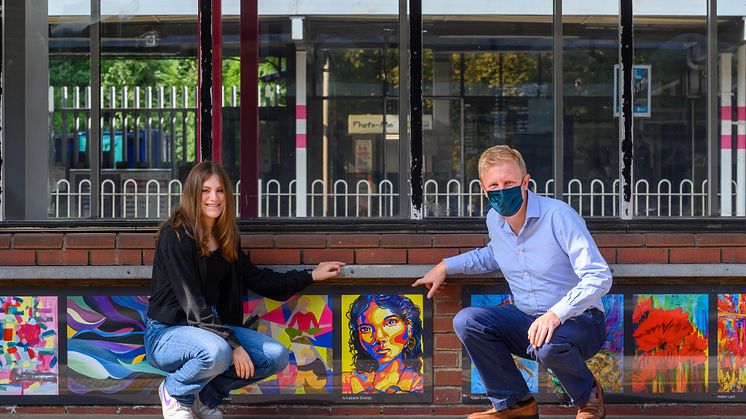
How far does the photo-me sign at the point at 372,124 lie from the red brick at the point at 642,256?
192 centimetres

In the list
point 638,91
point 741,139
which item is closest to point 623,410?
point 638,91

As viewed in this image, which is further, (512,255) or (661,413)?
(661,413)

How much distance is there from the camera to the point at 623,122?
5.20 metres

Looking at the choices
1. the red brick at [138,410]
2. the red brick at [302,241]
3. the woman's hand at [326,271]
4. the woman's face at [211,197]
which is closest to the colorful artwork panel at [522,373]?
the woman's hand at [326,271]

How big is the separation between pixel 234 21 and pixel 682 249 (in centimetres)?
285

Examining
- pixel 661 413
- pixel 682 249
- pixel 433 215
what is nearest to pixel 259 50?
pixel 433 215

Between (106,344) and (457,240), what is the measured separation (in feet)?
6.29

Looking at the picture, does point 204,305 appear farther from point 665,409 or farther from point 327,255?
point 665,409

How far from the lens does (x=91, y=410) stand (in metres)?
4.99

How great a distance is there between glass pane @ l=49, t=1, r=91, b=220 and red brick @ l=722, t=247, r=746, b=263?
11.4 ft

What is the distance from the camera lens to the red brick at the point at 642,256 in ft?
16.2

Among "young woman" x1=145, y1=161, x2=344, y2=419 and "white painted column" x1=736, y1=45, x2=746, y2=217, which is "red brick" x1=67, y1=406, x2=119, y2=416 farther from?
"white painted column" x1=736, y1=45, x2=746, y2=217

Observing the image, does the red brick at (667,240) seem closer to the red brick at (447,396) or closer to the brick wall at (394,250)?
the brick wall at (394,250)

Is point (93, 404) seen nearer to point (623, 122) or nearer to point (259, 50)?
point (259, 50)
